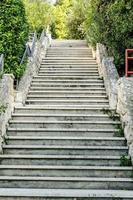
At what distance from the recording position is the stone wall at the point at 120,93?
1081 cm

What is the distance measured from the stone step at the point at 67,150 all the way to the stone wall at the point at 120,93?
38 centimetres

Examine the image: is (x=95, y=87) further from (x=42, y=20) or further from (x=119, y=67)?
(x=42, y=20)

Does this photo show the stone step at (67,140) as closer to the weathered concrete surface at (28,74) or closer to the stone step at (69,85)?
the weathered concrete surface at (28,74)

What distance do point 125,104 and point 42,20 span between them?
60.9 feet

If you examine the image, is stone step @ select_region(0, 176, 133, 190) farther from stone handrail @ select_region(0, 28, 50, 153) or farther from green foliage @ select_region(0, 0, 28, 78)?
green foliage @ select_region(0, 0, 28, 78)

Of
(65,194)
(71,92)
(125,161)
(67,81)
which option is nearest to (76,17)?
(67,81)

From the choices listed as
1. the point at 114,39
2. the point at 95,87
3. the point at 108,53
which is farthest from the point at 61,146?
the point at 108,53

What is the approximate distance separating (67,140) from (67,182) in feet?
5.62

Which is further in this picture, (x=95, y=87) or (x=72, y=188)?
(x=95, y=87)

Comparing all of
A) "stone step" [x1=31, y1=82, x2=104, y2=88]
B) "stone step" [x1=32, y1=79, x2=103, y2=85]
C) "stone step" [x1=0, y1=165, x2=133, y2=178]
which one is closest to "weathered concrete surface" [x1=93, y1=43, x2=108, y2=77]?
"stone step" [x1=32, y1=79, x2=103, y2=85]

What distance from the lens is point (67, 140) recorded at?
1116 cm

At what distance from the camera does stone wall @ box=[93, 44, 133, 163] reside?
1081 cm

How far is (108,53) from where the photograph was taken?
675 inches

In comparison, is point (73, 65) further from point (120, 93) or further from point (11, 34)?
point (120, 93)
